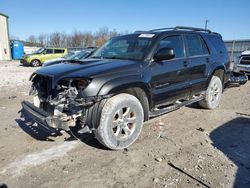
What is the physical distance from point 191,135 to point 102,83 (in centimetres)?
213

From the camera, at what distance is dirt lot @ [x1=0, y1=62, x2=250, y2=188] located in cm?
321

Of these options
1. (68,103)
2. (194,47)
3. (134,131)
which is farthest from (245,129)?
(68,103)

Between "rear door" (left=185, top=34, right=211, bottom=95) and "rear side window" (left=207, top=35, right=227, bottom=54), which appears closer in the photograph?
"rear door" (left=185, top=34, right=211, bottom=95)

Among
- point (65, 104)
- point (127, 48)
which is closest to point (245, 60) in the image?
point (127, 48)

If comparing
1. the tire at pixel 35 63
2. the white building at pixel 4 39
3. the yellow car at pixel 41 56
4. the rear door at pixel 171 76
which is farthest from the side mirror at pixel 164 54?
the white building at pixel 4 39

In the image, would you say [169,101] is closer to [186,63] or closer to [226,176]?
[186,63]

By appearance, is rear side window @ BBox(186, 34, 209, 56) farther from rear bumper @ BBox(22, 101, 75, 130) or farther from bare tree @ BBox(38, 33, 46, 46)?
bare tree @ BBox(38, 33, 46, 46)

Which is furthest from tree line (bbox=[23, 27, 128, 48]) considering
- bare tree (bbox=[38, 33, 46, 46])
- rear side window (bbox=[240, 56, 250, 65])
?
rear side window (bbox=[240, 56, 250, 65])

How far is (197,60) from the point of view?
5.50 meters

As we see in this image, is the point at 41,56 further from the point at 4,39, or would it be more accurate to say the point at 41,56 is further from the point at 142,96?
the point at 142,96

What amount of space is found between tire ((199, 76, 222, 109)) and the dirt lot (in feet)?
2.30

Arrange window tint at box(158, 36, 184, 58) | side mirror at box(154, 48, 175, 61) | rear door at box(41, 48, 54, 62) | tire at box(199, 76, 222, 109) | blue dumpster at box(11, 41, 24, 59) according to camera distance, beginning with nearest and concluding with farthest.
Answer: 1. side mirror at box(154, 48, 175, 61)
2. window tint at box(158, 36, 184, 58)
3. tire at box(199, 76, 222, 109)
4. rear door at box(41, 48, 54, 62)
5. blue dumpster at box(11, 41, 24, 59)

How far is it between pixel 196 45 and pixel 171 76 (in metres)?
1.41

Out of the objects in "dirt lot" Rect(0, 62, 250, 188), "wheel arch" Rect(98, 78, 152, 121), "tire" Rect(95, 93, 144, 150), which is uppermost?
"wheel arch" Rect(98, 78, 152, 121)
